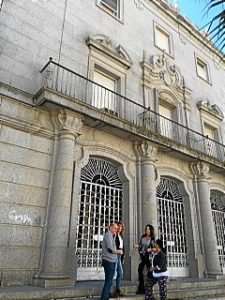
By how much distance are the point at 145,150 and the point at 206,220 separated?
3.74m

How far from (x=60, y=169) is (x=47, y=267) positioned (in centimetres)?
236

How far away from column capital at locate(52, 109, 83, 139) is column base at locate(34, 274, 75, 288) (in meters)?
3.60

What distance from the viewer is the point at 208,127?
1396cm

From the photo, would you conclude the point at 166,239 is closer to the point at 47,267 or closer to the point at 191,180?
the point at 191,180

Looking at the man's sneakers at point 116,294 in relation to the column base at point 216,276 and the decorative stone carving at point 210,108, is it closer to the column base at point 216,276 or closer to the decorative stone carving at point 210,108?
the column base at point 216,276

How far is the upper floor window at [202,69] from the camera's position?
15.4 m

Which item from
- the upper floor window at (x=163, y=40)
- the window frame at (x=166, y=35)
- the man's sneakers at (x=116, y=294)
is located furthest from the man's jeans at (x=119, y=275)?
the upper floor window at (x=163, y=40)

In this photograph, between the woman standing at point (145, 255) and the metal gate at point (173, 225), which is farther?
the metal gate at point (173, 225)

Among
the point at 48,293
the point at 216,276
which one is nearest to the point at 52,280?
the point at 48,293

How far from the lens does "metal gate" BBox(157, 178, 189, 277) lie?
9.36 meters

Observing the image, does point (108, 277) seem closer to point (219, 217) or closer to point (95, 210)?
point (95, 210)

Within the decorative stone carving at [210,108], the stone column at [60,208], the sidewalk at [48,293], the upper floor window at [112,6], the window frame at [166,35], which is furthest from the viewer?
the decorative stone carving at [210,108]

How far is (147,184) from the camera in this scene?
871cm

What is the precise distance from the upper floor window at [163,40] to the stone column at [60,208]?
321 inches
